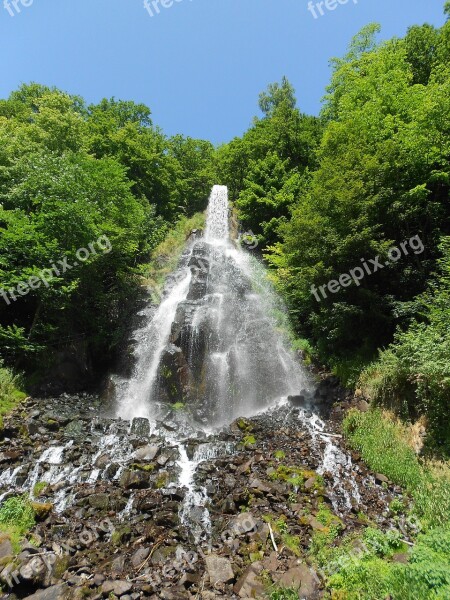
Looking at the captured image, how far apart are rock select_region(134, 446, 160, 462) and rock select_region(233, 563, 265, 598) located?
463cm

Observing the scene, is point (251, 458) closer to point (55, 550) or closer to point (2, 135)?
point (55, 550)

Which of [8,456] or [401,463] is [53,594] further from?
[401,463]

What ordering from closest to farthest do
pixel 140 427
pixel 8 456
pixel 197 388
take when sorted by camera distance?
pixel 8 456, pixel 140 427, pixel 197 388

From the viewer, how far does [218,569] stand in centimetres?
625

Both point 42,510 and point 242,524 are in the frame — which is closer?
point 242,524

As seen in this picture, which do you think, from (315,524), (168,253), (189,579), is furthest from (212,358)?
(168,253)

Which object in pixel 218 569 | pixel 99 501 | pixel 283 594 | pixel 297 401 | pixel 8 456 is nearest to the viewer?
pixel 283 594

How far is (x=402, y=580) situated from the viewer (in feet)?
15.1

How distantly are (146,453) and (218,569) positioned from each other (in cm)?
453

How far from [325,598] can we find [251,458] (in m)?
4.44

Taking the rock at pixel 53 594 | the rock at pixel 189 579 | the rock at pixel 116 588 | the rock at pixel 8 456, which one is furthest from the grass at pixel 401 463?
the rock at pixel 8 456

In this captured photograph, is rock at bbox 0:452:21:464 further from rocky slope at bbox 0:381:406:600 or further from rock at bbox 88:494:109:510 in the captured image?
rock at bbox 88:494:109:510

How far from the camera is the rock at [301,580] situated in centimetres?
564

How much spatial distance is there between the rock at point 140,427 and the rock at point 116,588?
5.95 m
